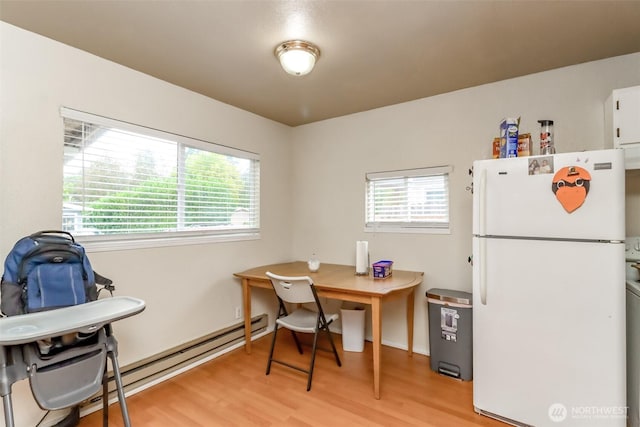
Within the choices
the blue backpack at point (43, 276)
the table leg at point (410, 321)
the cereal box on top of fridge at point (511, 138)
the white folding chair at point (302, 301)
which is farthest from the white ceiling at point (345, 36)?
the table leg at point (410, 321)

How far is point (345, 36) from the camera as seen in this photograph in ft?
6.36

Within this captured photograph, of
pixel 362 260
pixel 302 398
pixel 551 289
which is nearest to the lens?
pixel 551 289

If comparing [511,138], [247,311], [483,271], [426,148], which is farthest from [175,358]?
[511,138]

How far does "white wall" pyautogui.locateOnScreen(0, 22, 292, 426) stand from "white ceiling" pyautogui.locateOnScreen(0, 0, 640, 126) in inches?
6.1

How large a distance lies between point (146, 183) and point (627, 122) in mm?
3382

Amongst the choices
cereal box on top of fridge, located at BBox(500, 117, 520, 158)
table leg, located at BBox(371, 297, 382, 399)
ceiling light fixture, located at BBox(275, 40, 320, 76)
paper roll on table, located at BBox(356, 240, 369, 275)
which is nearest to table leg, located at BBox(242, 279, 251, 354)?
paper roll on table, located at BBox(356, 240, 369, 275)

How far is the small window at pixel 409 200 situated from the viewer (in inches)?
115

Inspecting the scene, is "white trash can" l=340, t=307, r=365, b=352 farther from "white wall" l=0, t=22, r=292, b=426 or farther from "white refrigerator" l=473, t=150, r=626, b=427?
"white refrigerator" l=473, t=150, r=626, b=427

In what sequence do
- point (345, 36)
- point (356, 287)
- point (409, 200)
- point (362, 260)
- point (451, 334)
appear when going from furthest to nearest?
point (409, 200) < point (362, 260) < point (451, 334) < point (356, 287) < point (345, 36)

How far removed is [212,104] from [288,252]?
6.12ft

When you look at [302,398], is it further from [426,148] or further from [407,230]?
[426,148]

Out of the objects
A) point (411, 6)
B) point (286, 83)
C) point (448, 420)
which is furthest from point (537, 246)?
point (286, 83)

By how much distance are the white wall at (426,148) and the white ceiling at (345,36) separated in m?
0.16

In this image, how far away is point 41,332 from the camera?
128cm
